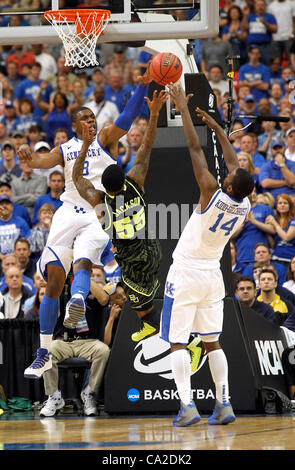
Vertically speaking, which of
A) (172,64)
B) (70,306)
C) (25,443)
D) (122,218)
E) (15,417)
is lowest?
(15,417)

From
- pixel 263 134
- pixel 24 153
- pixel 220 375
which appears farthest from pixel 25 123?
pixel 220 375

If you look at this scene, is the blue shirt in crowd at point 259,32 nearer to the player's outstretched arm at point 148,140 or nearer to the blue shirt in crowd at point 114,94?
the blue shirt in crowd at point 114,94

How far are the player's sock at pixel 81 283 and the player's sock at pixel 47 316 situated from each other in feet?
1.60

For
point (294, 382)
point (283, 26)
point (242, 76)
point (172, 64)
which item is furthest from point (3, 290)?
point (283, 26)

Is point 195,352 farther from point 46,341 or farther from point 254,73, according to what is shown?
point 254,73

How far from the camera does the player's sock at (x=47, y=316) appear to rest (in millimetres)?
9477

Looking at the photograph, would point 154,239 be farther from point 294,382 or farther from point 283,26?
point 283,26

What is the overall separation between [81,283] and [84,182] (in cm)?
110

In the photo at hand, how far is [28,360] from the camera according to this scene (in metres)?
11.3

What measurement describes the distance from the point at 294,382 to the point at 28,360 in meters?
3.29

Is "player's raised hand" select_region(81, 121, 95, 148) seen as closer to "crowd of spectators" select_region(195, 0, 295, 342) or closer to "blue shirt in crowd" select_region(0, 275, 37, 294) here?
"crowd of spectators" select_region(195, 0, 295, 342)

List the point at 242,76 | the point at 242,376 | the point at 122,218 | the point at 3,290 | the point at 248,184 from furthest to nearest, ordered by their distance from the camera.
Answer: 1. the point at 242,76
2. the point at 3,290
3. the point at 242,376
4. the point at 122,218
5. the point at 248,184

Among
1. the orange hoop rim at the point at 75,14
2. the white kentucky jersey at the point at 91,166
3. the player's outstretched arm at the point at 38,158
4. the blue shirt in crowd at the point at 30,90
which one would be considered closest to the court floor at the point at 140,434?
the white kentucky jersey at the point at 91,166

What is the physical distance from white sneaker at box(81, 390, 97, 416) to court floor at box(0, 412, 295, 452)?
0.17m
